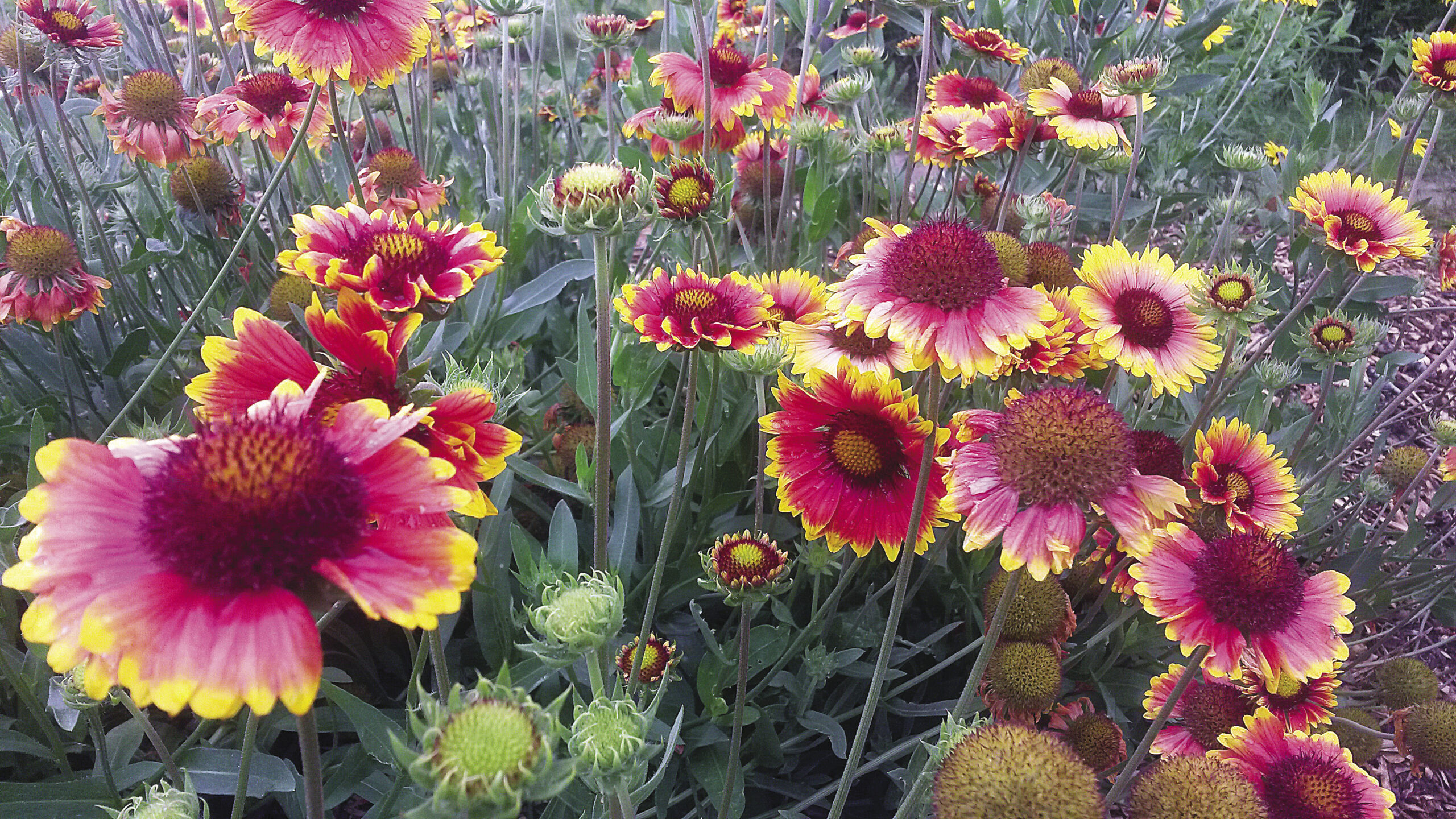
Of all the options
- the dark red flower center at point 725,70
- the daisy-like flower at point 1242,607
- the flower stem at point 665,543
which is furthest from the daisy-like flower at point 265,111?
the daisy-like flower at point 1242,607

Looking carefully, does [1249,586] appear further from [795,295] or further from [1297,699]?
[795,295]

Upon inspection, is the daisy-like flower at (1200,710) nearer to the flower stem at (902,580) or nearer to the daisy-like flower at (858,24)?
the flower stem at (902,580)

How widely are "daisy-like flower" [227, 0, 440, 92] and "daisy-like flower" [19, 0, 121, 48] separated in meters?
0.99

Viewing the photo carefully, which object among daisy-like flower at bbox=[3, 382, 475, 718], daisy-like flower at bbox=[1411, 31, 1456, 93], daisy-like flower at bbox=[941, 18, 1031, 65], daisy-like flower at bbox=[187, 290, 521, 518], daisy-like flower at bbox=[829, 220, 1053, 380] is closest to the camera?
daisy-like flower at bbox=[3, 382, 475, 718]

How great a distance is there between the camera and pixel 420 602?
606mm

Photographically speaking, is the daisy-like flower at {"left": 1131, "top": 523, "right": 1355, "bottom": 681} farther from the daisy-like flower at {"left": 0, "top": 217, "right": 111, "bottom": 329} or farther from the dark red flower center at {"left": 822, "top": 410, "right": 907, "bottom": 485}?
the daisy-like flower at {"left": 0, "top": 217, "right": 111, "bottom": 329}

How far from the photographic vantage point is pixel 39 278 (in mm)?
1724

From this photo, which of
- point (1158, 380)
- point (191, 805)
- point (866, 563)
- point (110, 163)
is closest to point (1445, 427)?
point (1158, 380)

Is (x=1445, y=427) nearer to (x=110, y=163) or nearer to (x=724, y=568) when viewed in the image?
(x=724, y=568)

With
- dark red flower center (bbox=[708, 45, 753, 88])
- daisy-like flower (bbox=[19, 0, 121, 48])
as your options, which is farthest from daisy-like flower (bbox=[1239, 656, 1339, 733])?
daisy-like flower (bbox=[19, 0, 121, 48])

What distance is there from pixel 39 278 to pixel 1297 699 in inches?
100

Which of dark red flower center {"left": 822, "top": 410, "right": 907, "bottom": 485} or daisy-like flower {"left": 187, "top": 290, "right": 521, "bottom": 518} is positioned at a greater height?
daisy-like flower {"left": 187, "top": 290, "right": 521, "bottom": 518}

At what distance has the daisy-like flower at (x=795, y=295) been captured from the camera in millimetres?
1651

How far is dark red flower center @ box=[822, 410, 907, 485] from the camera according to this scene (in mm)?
1348
